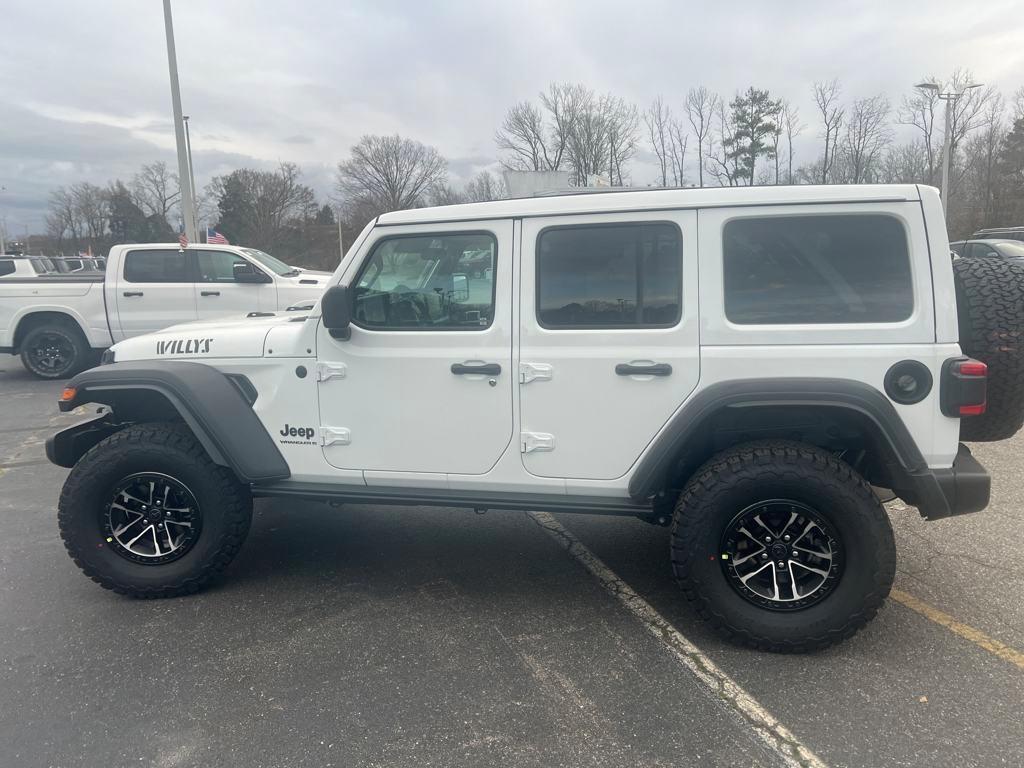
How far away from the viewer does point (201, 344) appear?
3.62m

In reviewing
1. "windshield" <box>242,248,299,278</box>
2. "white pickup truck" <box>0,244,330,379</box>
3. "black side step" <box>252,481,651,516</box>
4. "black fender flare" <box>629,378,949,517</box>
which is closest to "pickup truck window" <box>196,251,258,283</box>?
"white pickup truck" <box>0,244,330,379</box>

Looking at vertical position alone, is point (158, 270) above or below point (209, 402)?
above

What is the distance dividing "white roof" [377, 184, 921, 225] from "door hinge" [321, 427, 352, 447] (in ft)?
3.39

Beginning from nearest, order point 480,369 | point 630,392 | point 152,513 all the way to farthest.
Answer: point 630,392 → point 480,369 → point 152,513

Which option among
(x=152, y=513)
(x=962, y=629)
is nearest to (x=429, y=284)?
(x=152, y=513)

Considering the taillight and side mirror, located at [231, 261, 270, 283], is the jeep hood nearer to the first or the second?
the taillight

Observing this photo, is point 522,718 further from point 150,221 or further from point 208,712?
point 150,221

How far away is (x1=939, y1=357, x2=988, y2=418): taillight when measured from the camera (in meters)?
2.79

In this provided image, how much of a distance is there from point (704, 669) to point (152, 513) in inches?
109

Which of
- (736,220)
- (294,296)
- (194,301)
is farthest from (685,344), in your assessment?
(194,301)

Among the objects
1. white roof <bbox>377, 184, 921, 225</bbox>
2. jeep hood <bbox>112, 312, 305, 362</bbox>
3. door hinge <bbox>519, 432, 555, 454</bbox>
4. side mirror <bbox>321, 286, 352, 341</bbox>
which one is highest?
white roof <bbox>377, 184, 921, 225</bbox>

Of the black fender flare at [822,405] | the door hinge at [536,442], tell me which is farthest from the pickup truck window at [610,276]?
the door hinge at [536,442]

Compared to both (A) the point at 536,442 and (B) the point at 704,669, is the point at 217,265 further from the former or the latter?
(B) the point at 704,669

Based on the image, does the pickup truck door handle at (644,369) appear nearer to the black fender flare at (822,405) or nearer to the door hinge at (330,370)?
the black fender flare at (822,405)
